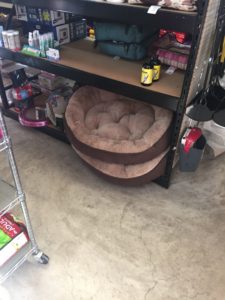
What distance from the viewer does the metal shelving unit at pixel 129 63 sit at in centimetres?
112

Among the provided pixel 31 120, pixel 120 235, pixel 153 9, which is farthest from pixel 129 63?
pixel 120 235

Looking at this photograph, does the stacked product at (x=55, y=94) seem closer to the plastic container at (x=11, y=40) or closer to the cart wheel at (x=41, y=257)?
the plastic container at (x=11, y=40)

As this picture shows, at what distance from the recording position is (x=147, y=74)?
4.53 feet

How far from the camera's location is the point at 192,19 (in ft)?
3.55

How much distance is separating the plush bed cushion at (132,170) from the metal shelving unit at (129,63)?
7 centimetres

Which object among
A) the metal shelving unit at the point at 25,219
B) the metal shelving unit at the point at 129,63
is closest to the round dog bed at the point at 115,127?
the metal shelving unit at the point at 129,63

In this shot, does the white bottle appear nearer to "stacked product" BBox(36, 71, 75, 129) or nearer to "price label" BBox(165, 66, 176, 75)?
"stacked product" BBox(36, 71, 75, 129)

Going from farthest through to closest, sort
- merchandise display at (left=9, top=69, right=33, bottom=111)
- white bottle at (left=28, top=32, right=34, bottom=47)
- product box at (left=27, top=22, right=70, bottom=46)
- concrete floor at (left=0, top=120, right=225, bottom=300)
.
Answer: merchandise display at (left=9, top=69, right=33, bottom=111) < product box at (left=27, top=22, right=70, bottom=46) < white bottle at (left=28, top=32, right=34, bottom=47) < concrete floor at (left=0, top=120, right=225, bottom=300)

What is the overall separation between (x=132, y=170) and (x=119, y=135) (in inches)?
9.1

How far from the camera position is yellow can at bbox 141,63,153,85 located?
1.37 m

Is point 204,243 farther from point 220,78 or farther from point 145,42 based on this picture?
point 145,42

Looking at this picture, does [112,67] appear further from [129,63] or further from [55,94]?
[55,94]

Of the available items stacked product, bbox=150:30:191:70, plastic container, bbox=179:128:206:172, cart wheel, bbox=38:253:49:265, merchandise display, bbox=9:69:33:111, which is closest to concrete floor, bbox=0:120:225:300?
cart wheel, bbox=38:253:49:265

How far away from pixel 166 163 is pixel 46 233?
76cm
